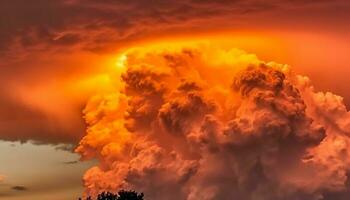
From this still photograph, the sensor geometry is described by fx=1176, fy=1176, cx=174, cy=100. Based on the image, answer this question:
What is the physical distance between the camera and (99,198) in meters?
194

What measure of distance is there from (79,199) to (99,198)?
131 inches

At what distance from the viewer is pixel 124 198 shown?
190m

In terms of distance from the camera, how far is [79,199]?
194 m

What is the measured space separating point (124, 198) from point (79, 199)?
881 cm
